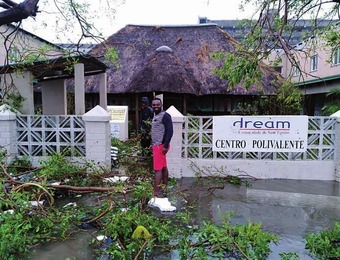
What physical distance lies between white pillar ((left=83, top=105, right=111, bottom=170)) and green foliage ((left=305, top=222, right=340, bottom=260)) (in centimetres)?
440

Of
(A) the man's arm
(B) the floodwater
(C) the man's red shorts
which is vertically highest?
(A) the man's arm

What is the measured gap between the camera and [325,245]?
3.28m

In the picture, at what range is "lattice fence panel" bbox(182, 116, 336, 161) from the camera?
6.66 meters

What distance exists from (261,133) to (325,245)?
351 centimetres

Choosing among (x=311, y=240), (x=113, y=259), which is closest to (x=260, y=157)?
(x=311, y=240)

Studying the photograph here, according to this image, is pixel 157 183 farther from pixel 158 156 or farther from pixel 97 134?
pixel 97 134

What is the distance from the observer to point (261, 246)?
3.21 metres

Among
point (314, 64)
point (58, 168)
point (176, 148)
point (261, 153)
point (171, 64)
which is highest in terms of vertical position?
point (314, 64)

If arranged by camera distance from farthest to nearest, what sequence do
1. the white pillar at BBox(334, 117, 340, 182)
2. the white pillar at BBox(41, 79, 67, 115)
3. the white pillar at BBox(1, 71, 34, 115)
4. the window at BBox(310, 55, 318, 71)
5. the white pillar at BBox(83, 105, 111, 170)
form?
the window at BBox(310, 55, 318, 71), the white pillar at BBox(41, 79, 67, 115), the white pillar at BBox(1, 71, 34, 115), the white pillar at BBox(334, 117, 340, 182), the white pillar at BBox(83, 105, 111, 170)

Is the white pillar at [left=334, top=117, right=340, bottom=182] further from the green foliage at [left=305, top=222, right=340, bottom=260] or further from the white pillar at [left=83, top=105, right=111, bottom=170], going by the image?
the white pillar at [left=83, top=105, right=111, bottom=170]

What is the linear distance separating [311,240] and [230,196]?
2.18 m

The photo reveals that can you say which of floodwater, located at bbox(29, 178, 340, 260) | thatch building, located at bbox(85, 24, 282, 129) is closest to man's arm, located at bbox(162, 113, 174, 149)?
floodwater, located at bbox(29, 178, 340, 260)

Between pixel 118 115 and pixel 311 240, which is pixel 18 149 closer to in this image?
pixel 118 115

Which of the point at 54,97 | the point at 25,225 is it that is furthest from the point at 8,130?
the point at 54,97
